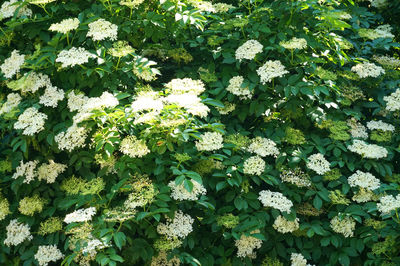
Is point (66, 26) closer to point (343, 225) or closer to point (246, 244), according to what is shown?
point (246, 244)

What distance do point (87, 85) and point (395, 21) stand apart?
390 centimetres

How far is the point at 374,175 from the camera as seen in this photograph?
4.28 m

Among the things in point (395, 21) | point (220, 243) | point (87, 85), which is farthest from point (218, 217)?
point (395, 21)

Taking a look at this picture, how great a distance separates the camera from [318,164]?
12.9 feet

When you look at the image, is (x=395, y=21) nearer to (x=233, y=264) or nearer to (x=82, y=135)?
(x=233, y=264)

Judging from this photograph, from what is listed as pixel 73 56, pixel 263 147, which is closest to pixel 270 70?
pixel 263 147

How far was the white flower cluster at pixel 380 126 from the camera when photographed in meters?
4.31

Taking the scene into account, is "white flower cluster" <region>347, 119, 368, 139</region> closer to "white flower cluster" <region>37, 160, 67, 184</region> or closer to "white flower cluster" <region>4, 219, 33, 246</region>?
"white flower cluster" <region>37, 160, 67, 184</region>

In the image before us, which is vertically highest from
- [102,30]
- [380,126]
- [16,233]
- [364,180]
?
[102,30]

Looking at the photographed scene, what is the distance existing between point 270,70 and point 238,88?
313 millimetres

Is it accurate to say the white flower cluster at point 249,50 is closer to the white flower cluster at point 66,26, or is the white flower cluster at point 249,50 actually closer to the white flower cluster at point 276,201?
the white flower cluster at point 276,201

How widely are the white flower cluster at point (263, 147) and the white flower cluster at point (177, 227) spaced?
2.56ft

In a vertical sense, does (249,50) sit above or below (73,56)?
below

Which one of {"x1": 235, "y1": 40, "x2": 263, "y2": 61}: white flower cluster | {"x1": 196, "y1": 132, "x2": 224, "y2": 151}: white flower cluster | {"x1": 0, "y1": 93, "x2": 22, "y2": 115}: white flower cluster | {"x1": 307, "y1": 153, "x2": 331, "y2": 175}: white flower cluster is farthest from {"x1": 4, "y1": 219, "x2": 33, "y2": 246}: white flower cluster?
{"x1": 307, "y1": 153, "x2": 331, "y2": 175}: white flower cluster
